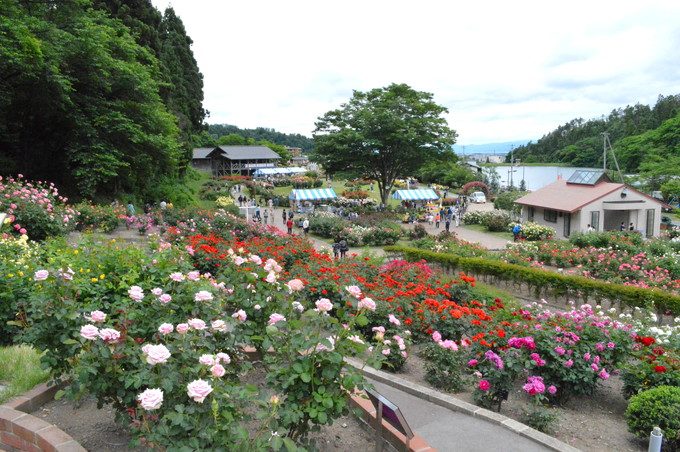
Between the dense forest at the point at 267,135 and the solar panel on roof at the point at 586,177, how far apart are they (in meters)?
110

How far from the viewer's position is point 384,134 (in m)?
34.2

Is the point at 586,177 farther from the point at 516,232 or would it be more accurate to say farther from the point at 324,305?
the point at 324,305

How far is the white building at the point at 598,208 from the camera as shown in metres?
26.3

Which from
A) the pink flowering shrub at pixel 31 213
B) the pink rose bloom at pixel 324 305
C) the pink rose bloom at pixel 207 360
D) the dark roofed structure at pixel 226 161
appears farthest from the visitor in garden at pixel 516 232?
the dark roofed structure at pixel 226 161

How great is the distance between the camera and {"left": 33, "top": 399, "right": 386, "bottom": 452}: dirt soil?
4.02m

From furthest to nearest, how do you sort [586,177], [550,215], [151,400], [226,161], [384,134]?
[226,161]
[384,134]
[586,177]
[550,215]
[151,400]

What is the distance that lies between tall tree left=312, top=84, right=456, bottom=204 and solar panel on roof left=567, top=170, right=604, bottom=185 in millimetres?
8708

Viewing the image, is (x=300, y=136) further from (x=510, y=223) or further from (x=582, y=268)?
(x=582, y=268)

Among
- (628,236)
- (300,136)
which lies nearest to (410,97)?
(628,236)

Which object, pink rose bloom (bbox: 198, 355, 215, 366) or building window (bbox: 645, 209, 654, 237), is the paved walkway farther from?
building window (bbox: 645, 209, 654, 237)

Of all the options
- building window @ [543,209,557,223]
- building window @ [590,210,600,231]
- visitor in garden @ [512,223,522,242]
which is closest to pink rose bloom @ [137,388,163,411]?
visitor in garden @ [512,223,522,242]

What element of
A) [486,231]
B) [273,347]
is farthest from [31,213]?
[486,231]

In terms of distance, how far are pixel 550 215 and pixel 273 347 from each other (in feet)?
93.6

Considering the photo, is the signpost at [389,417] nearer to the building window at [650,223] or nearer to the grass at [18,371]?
the grass at [18,371]
